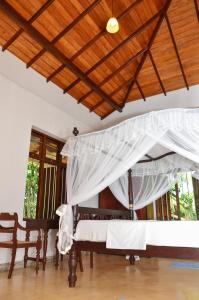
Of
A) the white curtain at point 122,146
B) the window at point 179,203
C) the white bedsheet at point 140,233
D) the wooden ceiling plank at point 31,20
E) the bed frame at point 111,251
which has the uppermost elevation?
the wooden ceiling plank at point 31,20

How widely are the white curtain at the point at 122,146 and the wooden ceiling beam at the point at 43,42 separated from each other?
1.68 m

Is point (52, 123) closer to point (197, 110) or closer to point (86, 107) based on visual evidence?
point (86, 107)

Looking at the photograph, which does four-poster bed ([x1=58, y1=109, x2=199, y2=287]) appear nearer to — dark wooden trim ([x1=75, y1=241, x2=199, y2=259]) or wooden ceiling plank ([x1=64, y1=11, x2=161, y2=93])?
dark wooden trim ([x1=75, y1=241, x2=199, y2=259])

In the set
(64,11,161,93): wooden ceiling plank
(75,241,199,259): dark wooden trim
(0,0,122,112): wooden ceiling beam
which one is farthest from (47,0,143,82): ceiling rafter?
(75,241,199,259): dark wooden trim

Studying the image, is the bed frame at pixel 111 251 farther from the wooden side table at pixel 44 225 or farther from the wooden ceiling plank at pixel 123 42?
the wooden ceiling plank at pixel 123 42

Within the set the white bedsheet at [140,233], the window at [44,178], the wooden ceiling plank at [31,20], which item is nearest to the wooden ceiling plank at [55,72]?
the wooden ceiling plank at [31,20]

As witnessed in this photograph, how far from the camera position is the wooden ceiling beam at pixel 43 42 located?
3.47 metres

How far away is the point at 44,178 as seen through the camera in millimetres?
5070

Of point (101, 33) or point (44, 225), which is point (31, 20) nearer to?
point (101, 33)

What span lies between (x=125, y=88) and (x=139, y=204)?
303 cm

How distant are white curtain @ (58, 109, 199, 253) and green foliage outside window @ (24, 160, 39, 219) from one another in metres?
1.31

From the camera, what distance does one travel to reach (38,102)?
16.5 ft

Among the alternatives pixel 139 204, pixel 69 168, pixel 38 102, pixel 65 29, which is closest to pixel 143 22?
pixel 65 29

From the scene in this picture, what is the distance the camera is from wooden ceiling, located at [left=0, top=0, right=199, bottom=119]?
3871 mm
